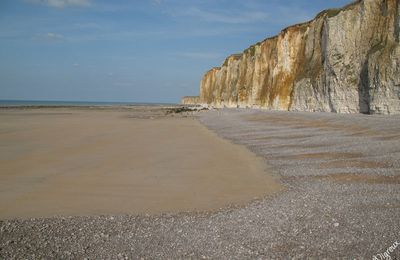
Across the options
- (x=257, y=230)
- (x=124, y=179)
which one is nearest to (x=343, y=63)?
(x=124, y=179)

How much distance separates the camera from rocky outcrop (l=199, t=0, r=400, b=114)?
2403 cm

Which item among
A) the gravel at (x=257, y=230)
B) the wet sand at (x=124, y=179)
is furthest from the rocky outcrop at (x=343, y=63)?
the gravel at (x=257, y=230)

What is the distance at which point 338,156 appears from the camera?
11.5 meters

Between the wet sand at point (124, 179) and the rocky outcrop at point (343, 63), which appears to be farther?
the rocky outcrop at point (343, 63)

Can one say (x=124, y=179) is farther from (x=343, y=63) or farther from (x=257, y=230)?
(x=343, y=63)

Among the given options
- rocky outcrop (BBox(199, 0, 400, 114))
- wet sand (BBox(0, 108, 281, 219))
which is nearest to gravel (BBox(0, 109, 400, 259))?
wet sand (BBox(0, 108, 281, 219))

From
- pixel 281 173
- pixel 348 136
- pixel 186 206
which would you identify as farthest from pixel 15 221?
pixel 348 136

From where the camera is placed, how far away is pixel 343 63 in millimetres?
30000

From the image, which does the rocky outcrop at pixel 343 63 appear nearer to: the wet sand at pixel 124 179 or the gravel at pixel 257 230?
the wet sand at pixel 124 179

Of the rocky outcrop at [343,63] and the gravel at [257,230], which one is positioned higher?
the rocky outcrop at [343,63]

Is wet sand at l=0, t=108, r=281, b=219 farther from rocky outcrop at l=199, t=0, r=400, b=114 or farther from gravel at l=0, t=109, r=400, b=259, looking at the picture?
rocky outcrop at l=199, t=0, r=400, b=114

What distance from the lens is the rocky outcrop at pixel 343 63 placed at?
2403 centimetres

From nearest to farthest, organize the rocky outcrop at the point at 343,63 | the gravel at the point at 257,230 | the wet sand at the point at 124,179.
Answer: the gravel at the point at 257,230 → the wet sand at the point at 124,179 → the rocky outcrop at the point at 343,63

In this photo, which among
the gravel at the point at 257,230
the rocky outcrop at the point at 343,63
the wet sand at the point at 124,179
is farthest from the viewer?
the rocky outcrop at the point at 343,63
